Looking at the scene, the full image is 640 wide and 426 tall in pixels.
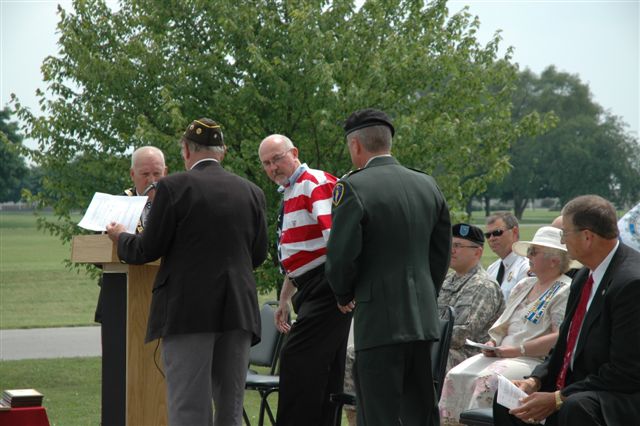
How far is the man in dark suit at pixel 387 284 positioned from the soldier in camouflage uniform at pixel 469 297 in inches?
71.9

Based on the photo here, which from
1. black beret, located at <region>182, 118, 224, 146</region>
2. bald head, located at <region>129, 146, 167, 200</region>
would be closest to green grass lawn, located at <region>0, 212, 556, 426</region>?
bald head, located at <region>129, 146, 167, 200</region>

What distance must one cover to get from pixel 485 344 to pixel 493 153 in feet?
23.4

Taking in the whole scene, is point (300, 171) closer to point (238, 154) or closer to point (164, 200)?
point (164, 200)

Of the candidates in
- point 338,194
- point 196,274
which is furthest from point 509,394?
point 196,274

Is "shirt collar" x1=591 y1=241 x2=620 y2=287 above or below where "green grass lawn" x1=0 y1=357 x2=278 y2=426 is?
above

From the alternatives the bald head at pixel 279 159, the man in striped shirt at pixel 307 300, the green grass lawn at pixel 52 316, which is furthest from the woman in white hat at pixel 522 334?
the green grass lawn at pixel 52 316

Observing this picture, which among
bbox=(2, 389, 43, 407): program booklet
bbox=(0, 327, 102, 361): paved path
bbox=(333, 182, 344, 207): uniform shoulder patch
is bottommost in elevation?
bbox=(0, 327, 102, 361): paved path

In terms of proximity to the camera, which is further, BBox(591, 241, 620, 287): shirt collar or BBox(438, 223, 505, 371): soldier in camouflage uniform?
BBox(438, 223, 505, 371): soldier in camouflage uniform

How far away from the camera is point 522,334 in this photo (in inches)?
261

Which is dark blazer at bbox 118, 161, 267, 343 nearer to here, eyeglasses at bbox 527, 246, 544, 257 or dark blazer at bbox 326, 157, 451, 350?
dark blazer at bbox 326, 157, 451, 350

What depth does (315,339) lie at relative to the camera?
20.1 ft

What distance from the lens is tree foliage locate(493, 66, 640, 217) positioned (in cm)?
9200

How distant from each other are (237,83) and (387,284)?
25.2 feet

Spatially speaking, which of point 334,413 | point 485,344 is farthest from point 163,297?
point 485,344
